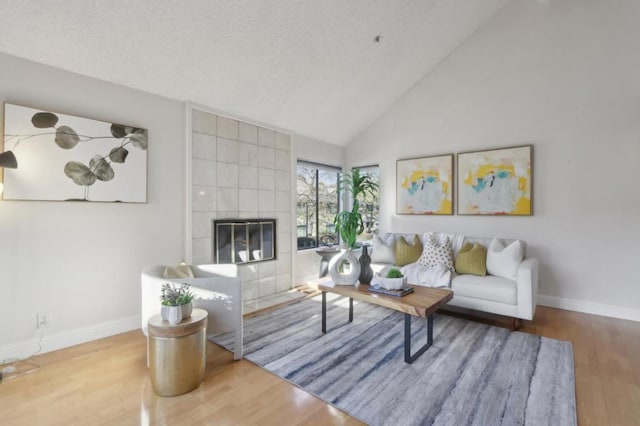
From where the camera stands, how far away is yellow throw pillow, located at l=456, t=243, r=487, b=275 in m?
3.38

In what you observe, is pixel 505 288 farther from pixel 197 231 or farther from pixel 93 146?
pixel 93 146

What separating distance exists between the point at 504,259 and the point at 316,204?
2982 mm

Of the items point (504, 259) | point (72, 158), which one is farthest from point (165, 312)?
point (504, 259)

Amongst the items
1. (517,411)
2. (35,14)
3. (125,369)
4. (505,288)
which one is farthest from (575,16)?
(125,369)

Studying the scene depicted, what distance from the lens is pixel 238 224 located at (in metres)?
3.93

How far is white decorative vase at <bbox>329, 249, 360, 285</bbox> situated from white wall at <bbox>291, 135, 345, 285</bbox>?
1.77m

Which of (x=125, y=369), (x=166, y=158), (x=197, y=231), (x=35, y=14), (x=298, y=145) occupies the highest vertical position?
(x=35, y=14)

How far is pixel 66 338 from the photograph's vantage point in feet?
8.59

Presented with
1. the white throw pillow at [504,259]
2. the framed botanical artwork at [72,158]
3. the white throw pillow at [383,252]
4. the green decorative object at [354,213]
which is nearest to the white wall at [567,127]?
the white throw pillow at [504,259]

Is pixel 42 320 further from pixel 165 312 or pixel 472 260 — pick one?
pixel 472 260

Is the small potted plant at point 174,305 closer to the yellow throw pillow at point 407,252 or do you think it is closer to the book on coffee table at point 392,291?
the book on coffee table at point 392,291

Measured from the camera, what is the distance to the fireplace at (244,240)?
3732mm

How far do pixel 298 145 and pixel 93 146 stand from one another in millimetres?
2756

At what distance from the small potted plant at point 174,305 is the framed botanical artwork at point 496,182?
382 cm
